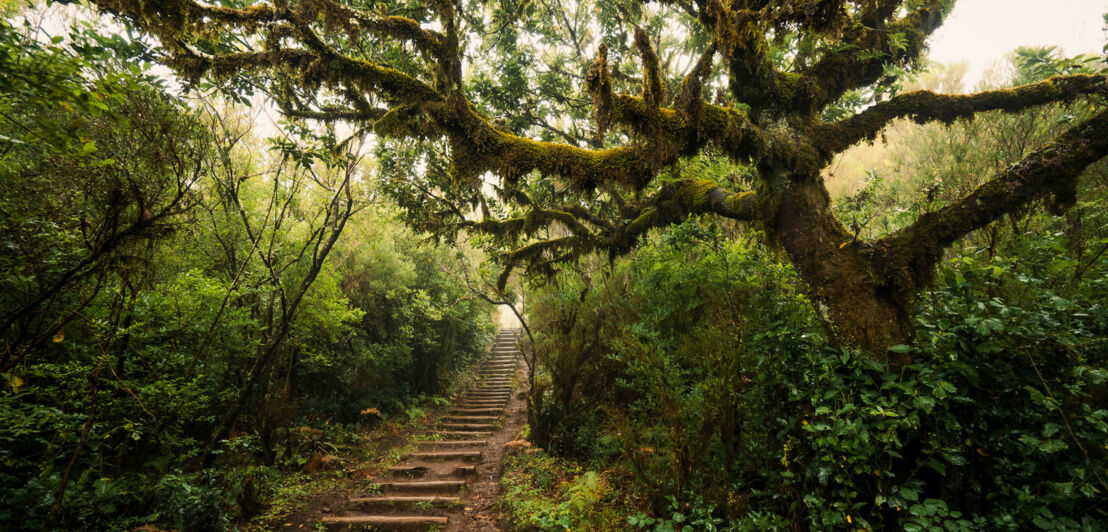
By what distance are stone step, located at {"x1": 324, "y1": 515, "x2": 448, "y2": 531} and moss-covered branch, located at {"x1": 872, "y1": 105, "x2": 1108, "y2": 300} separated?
6395mm

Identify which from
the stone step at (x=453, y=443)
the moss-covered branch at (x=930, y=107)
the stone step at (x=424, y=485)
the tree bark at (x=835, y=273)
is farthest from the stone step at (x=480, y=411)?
the moss-covered branch at (x=930, y=107)

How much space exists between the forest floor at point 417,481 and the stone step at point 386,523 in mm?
12

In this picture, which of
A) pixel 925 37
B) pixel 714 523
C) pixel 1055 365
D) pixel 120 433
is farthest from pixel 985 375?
pixel 120 433

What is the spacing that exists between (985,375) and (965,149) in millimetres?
8495

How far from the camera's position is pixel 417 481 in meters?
6.95

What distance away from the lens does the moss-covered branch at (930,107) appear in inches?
159

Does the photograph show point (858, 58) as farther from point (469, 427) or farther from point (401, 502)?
point (469, 427)

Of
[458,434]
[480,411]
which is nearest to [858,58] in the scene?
[458,434]

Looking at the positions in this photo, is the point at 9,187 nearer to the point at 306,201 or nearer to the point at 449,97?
the point at 449,97

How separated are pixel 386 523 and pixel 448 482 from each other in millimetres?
1342

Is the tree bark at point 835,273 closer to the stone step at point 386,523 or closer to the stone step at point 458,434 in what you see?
the stone step at point 386,523

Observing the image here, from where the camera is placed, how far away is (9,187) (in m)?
3.02

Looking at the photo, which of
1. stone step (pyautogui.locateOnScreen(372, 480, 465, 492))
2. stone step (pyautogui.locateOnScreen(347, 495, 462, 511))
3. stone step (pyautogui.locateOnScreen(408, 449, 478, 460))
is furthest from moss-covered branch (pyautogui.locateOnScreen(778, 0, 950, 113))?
stone step (pyautogui.locateOnScreen(408, 449, 478, 460))

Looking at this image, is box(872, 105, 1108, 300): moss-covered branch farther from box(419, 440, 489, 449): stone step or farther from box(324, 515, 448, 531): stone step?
box(419, 440, 489, 449): stone step
